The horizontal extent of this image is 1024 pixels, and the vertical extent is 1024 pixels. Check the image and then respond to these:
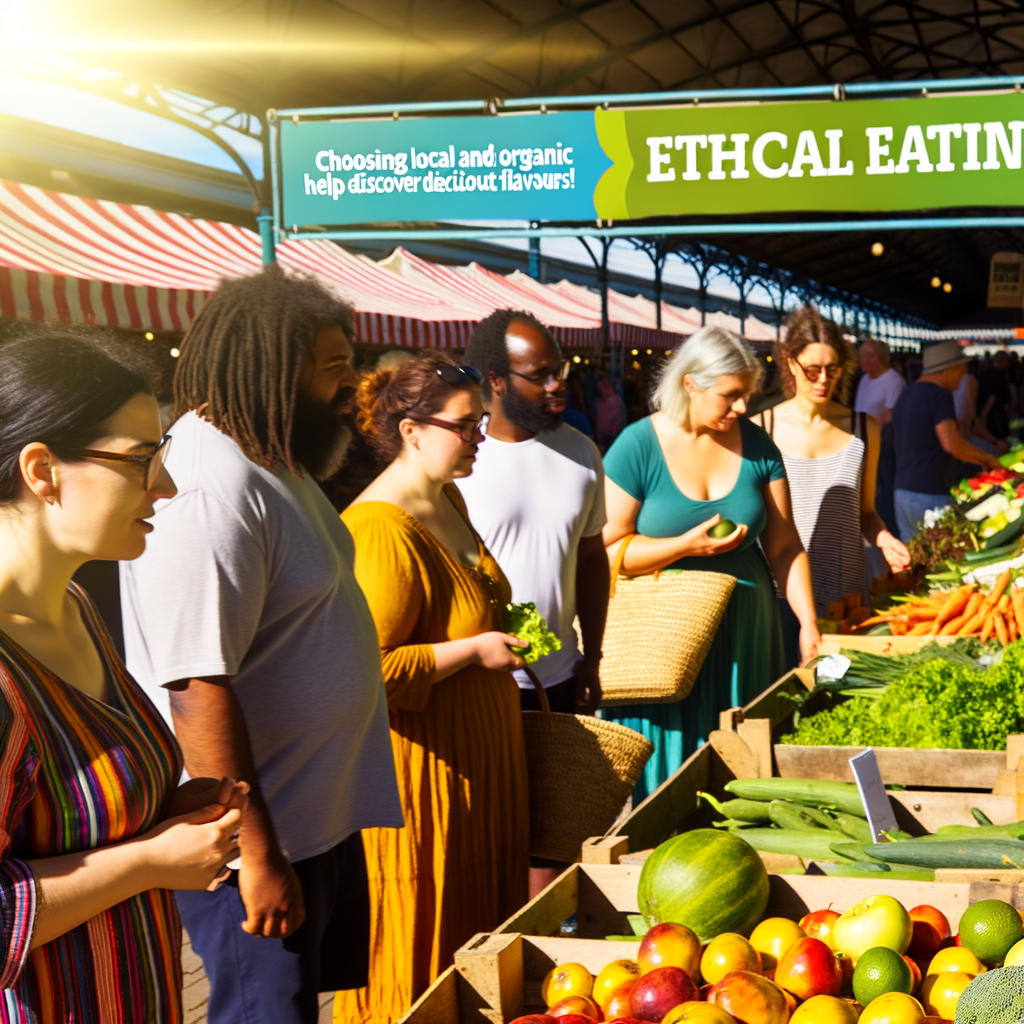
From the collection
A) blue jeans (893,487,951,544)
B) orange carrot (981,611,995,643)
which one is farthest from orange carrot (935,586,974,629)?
blue jeans (893,487,951,544)

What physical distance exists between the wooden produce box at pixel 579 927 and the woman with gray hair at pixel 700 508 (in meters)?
1.49

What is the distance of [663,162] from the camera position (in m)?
4.12

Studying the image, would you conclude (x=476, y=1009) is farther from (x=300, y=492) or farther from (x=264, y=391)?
(x=264, y=391)

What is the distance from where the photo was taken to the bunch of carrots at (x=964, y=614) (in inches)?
159

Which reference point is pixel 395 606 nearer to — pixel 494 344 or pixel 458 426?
pixel 458 426

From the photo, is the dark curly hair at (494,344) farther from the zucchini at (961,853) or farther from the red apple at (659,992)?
the red apple at (659,992)

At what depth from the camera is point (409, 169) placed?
4.22m

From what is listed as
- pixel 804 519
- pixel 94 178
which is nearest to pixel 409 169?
pixel 804 519

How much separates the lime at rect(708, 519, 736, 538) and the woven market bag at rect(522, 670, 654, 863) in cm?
95

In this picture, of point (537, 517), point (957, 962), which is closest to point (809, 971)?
point (957, 962)

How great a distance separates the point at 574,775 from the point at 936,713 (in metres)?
1.04

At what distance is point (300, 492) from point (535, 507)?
48.8 inches

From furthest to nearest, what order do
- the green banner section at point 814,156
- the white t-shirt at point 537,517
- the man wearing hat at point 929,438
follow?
the man wearing hat at point 929,438 < the green banner section at point 814,156 < the white t-shirt at point 537,517

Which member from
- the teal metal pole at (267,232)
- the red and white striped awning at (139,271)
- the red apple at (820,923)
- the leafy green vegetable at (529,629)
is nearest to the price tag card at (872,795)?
the red apple at (820,923)
